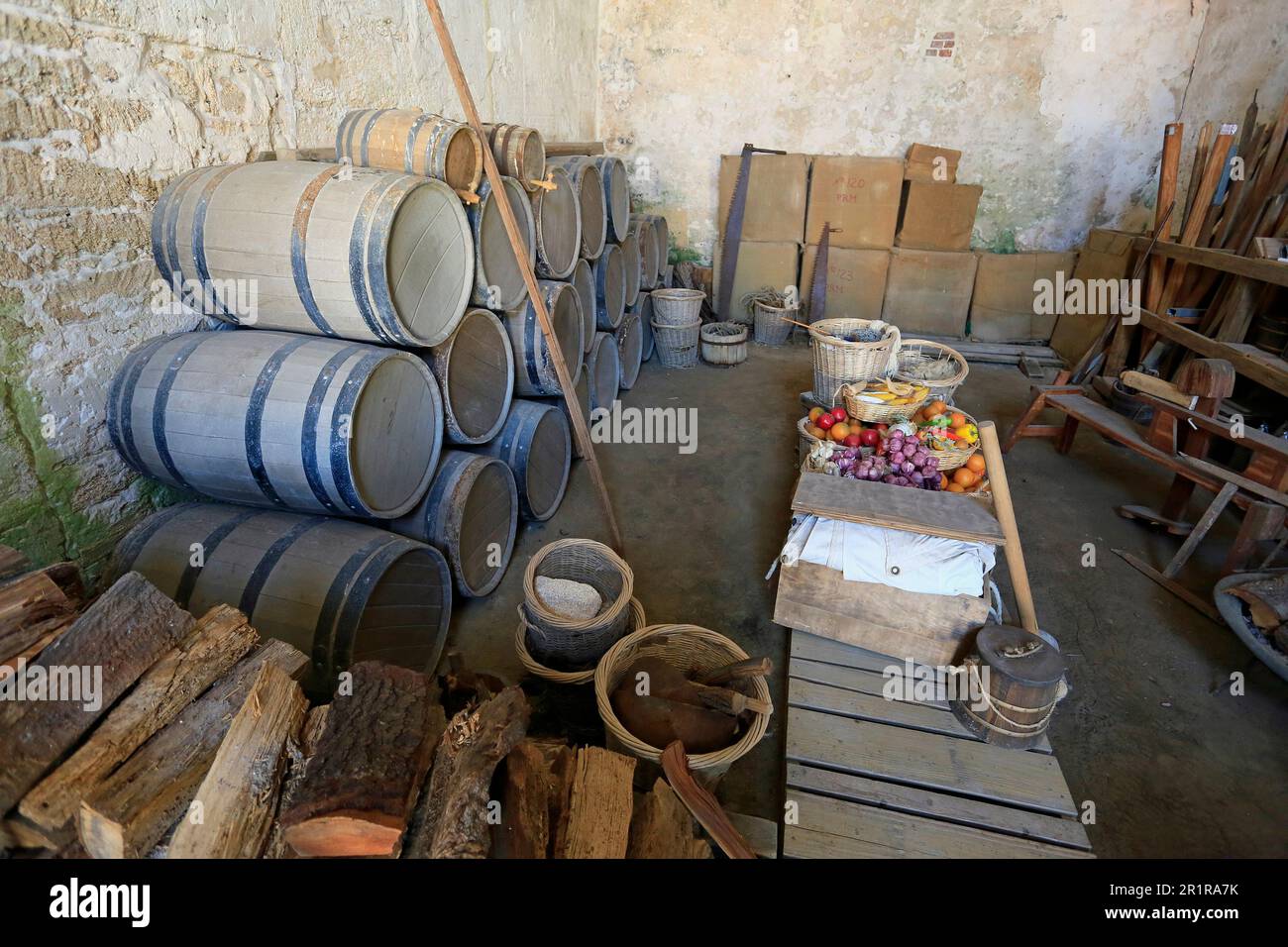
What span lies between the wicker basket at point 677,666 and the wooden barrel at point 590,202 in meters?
2.87

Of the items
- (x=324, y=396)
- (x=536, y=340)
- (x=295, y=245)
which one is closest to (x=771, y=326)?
(x=536, y=340)

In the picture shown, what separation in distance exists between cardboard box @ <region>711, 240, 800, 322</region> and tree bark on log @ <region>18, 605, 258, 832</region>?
648 centimetres

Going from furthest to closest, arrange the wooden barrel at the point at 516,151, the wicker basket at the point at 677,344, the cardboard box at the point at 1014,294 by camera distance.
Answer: the cardboard box at the point at 1014,294 < the wicker basket at the point at 677,344 < the wooden barrel at the point at 516,151

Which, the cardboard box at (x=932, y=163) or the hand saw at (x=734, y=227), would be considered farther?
the hand saw at (x=734, y=227)

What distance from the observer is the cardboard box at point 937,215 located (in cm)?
632

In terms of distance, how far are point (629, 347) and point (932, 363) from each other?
2.46 m

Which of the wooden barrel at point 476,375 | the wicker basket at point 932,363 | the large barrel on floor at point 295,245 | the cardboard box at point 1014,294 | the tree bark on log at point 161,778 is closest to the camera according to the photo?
the tree bark on log at point 161,778

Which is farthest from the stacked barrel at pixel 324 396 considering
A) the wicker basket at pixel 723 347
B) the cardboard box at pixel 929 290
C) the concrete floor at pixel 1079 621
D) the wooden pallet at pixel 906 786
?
the cardboard box at pixel 929 290

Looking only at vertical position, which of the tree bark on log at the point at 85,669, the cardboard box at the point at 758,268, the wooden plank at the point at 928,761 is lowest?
the wooden plank at the point at 928,761

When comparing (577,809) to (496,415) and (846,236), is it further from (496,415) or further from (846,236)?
(846,236)

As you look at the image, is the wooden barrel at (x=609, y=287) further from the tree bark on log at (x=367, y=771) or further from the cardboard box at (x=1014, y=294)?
the cardboard box at (x=1014, y=294)

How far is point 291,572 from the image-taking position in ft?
6.30

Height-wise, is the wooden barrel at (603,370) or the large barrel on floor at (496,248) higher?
the large barrel on floor at (496,248)

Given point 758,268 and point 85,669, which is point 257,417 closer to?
point 85,669
